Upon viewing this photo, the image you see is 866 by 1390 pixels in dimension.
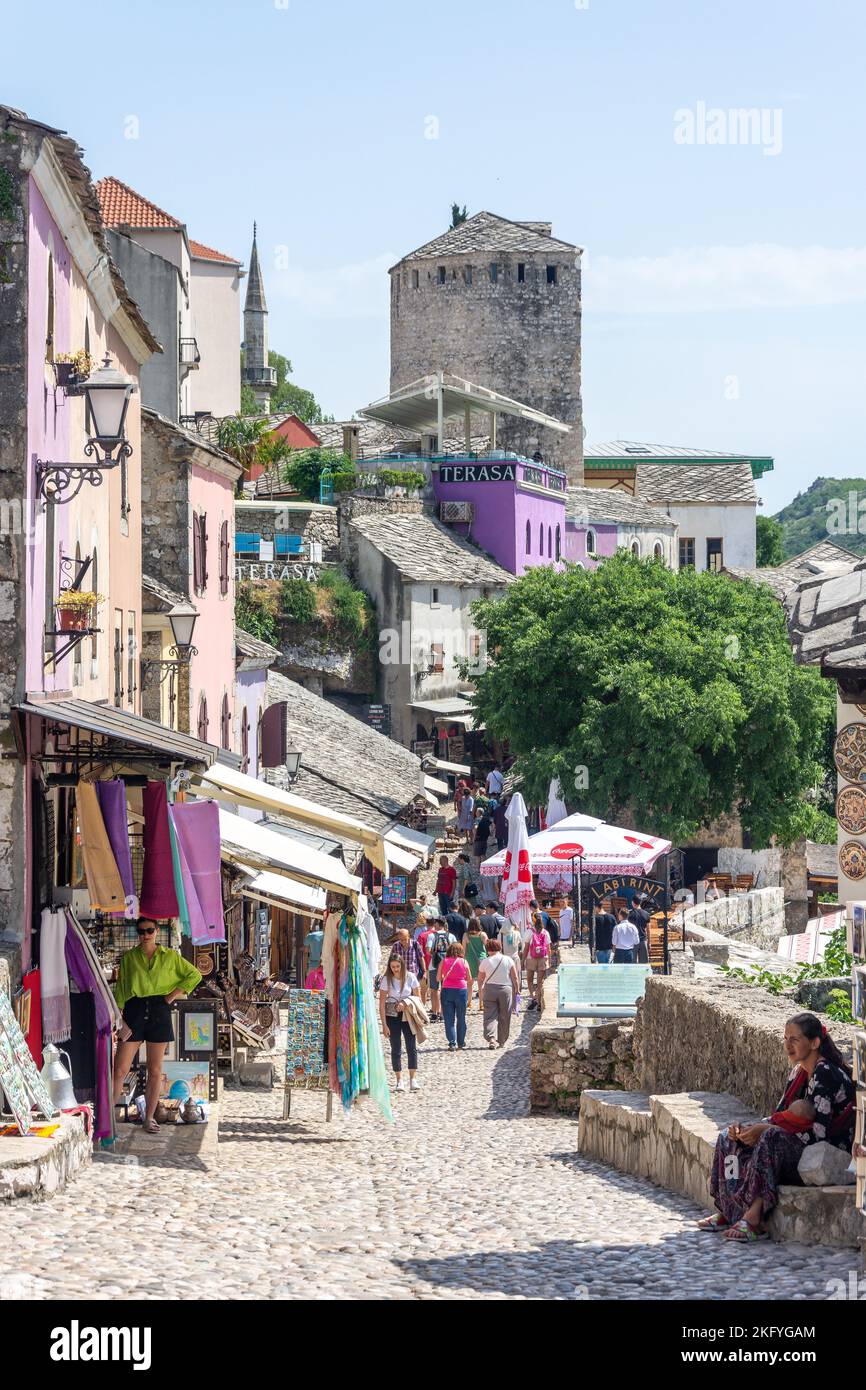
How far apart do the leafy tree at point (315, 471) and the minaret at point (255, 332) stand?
42.3 metres

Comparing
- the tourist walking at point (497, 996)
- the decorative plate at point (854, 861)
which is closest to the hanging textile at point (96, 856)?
the decorative plate at point (854, 861)

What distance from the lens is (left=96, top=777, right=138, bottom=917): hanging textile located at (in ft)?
44.3

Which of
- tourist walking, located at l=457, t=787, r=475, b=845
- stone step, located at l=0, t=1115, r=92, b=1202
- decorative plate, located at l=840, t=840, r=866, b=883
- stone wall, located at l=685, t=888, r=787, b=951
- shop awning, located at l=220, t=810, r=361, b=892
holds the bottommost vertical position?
stone wall, located at l=685, t=888, r=787, b=951

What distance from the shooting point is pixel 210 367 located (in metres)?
48.4

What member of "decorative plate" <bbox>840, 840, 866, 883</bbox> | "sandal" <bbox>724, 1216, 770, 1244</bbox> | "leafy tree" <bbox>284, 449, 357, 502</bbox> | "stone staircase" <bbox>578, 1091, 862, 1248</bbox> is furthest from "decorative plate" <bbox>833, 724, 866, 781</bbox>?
"leafy tree" <bbox>284, 449, 357, 502</bbox>

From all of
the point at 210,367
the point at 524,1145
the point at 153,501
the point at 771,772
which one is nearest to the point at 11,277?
the point at 524,1145

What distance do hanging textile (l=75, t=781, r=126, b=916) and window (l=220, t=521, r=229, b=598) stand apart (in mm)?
16206

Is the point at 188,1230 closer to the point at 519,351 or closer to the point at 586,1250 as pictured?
the point at 586,1250

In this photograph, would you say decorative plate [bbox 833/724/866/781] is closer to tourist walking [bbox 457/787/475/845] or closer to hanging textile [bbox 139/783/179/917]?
hanging textile [bbox 139/783/179/917]

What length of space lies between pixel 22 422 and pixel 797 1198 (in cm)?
754

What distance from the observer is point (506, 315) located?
83.7 m

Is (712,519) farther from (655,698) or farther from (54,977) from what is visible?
(54,977)

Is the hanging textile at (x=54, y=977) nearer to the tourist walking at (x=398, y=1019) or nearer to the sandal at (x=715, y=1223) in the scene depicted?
the sandal at (x=715, y=1223)

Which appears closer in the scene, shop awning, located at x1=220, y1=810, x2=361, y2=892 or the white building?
shop awning, located at x1=220, y1=810, x2=361, y2=892
